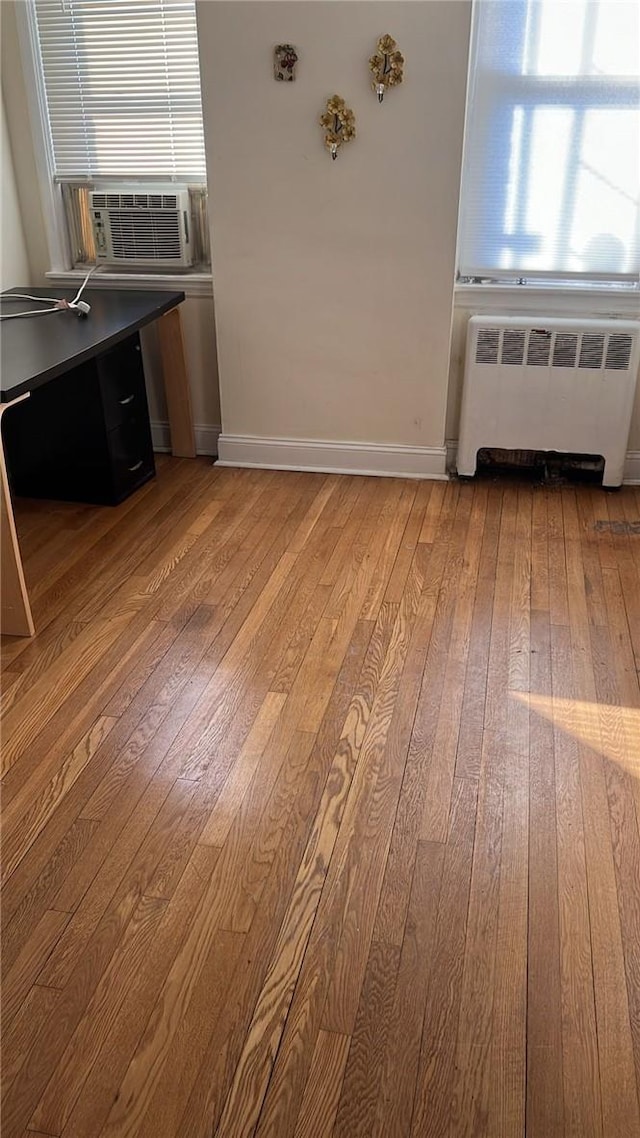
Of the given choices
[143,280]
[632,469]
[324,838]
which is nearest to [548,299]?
[632,469]

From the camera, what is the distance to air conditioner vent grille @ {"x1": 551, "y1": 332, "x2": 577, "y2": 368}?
3.44 meters

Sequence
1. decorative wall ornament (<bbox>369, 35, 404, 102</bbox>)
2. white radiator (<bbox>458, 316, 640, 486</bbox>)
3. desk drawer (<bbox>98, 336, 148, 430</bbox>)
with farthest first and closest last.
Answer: white radiator (<bbox>458, 316, 640, 486</bbox>), desk drawer (<bbox>98, 336, 148, 430</bbox>), decorative wall ornament (<bbox>369, 35, 404, 102</bbox>)

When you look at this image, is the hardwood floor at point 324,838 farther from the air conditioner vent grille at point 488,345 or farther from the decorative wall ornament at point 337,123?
the decorative wall ornament at point 337,123

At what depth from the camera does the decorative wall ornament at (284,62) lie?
319cm

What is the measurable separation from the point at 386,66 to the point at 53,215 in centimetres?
154

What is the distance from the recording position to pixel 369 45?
124 inches

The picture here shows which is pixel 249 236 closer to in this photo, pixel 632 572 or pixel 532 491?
pixel 532 491

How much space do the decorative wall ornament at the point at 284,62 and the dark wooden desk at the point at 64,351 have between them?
88cm

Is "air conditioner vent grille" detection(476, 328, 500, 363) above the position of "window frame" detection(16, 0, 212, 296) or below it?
below

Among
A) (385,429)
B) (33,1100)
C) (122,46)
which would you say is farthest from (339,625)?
(122,46)

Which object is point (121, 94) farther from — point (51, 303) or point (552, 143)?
point (552, 143)

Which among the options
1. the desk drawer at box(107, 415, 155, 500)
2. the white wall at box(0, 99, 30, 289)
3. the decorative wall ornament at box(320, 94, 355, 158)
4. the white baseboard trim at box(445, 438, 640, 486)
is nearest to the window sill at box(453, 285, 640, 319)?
the white baseboard trim at box(445, 438, 640, 486)

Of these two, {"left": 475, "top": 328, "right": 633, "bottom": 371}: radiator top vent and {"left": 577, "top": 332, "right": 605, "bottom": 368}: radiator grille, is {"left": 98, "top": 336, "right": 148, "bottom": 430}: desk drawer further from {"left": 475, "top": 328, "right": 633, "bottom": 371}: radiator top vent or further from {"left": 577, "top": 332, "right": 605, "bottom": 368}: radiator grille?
{"left": 577, "top": 332, "right": 605, "bottom": 368}: radiator grille

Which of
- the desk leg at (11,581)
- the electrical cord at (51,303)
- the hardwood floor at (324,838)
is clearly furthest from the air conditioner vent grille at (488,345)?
the desk leg at (11,581)
